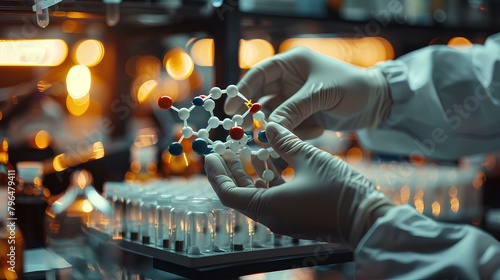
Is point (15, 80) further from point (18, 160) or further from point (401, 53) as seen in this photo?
point (401, 53)

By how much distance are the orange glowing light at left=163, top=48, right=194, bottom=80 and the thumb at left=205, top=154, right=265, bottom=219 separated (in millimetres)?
2359

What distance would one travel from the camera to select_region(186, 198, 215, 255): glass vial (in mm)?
1222

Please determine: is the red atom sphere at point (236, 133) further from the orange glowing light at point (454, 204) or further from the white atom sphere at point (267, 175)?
the orange glowing light at point (454, 204)

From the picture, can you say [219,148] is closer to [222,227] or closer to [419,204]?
[222,227]

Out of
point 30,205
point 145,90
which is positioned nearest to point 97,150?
point 30,205

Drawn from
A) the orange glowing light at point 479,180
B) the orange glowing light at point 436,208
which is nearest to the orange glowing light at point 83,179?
the orange glowing light at point 436,208

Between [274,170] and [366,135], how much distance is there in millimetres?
638

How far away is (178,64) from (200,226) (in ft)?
8.23

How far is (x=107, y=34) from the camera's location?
2406 mm

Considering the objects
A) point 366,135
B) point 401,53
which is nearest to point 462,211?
point 366,135

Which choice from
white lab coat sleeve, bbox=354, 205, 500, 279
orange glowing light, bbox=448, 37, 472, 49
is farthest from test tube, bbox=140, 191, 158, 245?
orange glowing light, bbox=448, 37, 472, 49

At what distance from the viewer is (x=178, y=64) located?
366 centimetres

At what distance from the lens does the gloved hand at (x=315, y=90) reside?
141cm

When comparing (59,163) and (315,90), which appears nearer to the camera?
(315,90)
